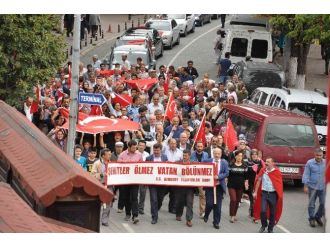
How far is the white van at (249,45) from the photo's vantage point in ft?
111

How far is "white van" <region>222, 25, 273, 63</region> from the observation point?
33.7 metres

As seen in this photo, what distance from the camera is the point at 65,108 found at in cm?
2159

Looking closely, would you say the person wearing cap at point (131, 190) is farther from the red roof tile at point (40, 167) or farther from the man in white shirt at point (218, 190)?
the red roof tile at point (40, 167)

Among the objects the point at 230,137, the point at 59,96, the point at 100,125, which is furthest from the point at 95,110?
the point at 230,137

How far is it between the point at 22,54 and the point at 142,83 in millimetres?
4239

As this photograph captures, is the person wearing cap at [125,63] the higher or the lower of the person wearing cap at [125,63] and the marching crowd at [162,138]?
the higher

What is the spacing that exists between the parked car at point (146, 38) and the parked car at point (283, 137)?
12217mm

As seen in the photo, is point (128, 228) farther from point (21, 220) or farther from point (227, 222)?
point (21, 220)

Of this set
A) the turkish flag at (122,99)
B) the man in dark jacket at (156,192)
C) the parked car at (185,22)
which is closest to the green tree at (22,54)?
the turkish flag at (122,99)

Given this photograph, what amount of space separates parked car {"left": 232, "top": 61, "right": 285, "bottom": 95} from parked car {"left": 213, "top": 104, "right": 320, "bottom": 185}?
6815 mm

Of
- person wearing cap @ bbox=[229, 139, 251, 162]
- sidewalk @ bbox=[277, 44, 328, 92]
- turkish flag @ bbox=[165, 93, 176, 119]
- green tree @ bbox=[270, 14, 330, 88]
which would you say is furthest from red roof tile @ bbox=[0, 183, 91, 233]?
sidewalk @ bbox=[277, 44, 328, 92]

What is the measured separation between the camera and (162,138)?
20062 mm

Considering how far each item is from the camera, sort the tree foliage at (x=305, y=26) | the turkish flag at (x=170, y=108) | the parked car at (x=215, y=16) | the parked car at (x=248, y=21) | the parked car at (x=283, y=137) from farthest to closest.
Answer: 1. the parked car at (x=215, y=16)
2. the parked car at (x=248, y=21)
3. the tree foliage at (x=305, y=26)
4. the turkish flag at (x=170, y=108)
5. the parked car at (x=283, y=137)
